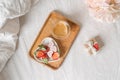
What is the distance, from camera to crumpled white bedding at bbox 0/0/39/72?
0.90 metres

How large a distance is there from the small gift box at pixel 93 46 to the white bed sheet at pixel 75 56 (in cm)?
2

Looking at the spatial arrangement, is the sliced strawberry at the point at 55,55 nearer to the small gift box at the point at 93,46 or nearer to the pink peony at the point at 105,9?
the small gift box at the point at 93,46

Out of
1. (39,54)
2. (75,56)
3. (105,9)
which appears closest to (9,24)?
(39,54)

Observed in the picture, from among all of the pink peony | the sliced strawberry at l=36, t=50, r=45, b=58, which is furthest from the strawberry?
the pink peony

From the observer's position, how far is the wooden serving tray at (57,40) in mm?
991

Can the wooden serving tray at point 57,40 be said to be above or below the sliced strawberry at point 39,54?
above

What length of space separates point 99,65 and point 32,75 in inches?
12.6

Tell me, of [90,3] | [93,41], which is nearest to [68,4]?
[90,3]

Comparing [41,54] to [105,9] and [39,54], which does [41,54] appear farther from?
[105,9]

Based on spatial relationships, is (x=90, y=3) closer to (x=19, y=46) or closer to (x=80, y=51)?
(x=80, y=51)

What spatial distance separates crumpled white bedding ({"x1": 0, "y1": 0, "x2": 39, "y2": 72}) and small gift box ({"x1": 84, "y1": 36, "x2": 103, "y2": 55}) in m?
0.33

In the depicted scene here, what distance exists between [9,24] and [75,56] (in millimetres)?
349

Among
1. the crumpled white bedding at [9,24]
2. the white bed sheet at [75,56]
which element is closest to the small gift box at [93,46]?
the white bed sheet at [75,56]

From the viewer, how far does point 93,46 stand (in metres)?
0.99
